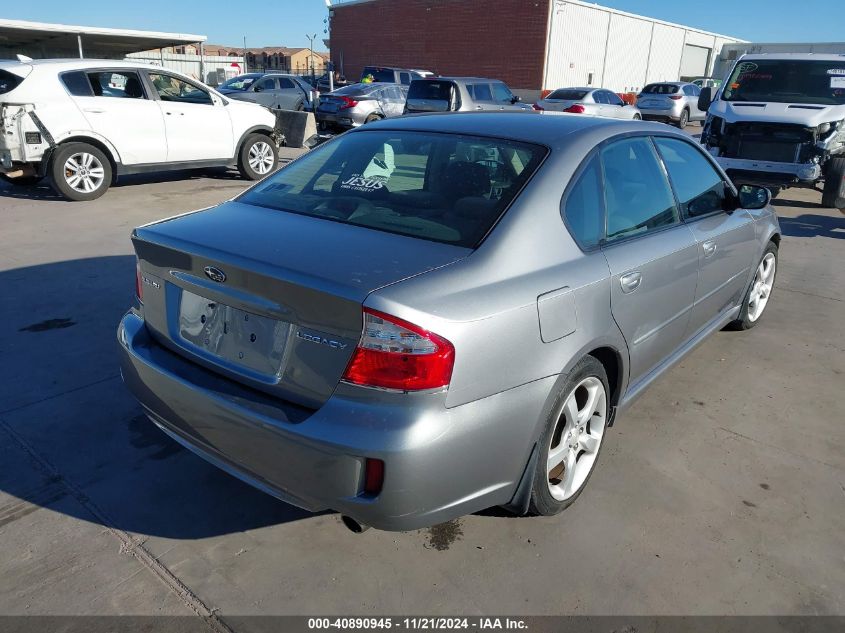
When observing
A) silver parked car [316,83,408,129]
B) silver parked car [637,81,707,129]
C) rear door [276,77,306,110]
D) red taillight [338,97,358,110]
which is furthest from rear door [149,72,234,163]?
silver parked car [637,81,707,129]

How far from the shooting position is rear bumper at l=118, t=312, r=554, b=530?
2.02 metres

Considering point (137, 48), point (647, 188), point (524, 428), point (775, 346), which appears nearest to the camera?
point (524, 428)

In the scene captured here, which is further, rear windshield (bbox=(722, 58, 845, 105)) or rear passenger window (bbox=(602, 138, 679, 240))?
rear windshield (bbox=(722, 58, 845, 105))

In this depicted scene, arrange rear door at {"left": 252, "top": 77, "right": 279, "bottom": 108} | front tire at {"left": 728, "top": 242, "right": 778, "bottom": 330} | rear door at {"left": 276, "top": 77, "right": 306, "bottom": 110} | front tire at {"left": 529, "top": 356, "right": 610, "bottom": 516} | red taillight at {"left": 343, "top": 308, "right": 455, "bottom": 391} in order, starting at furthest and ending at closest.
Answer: rear door at {"left": 276, "top": 77, "right": 306, "bottom": 110}
rear door at {"left": 252, "top": 77, "right": 279, "bottom": 108}
front tire at {"left": 728, "top": 242, "right": 778, "bottom": 330}
front tire at {"left": 529, "top": 356, "right": 610, "bottom": 516}
red taillight at {"left": 343, "top": 308, "right": 455, "bottom": 391}

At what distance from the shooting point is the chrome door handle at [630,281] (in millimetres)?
2793

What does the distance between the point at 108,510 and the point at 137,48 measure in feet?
59.3

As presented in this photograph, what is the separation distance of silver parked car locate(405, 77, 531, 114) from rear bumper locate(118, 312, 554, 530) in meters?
14.1

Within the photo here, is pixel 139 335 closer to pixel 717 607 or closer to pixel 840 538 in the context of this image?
pixel 717 607

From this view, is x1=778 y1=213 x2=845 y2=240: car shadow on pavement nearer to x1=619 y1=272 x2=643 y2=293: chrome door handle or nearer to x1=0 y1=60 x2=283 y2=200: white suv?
x1=619 y1=272 x2=643 y2=293: chrome door handle

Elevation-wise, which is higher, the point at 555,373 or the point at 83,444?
the point at 555,373

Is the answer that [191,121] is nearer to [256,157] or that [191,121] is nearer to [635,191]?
[256,157]

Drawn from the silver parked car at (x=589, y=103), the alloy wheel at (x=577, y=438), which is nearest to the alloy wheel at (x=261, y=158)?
the alloy wheel at (x=577, y=438)

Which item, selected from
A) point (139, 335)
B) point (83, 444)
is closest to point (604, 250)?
point (139, 335)

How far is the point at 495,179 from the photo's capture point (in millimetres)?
2723
